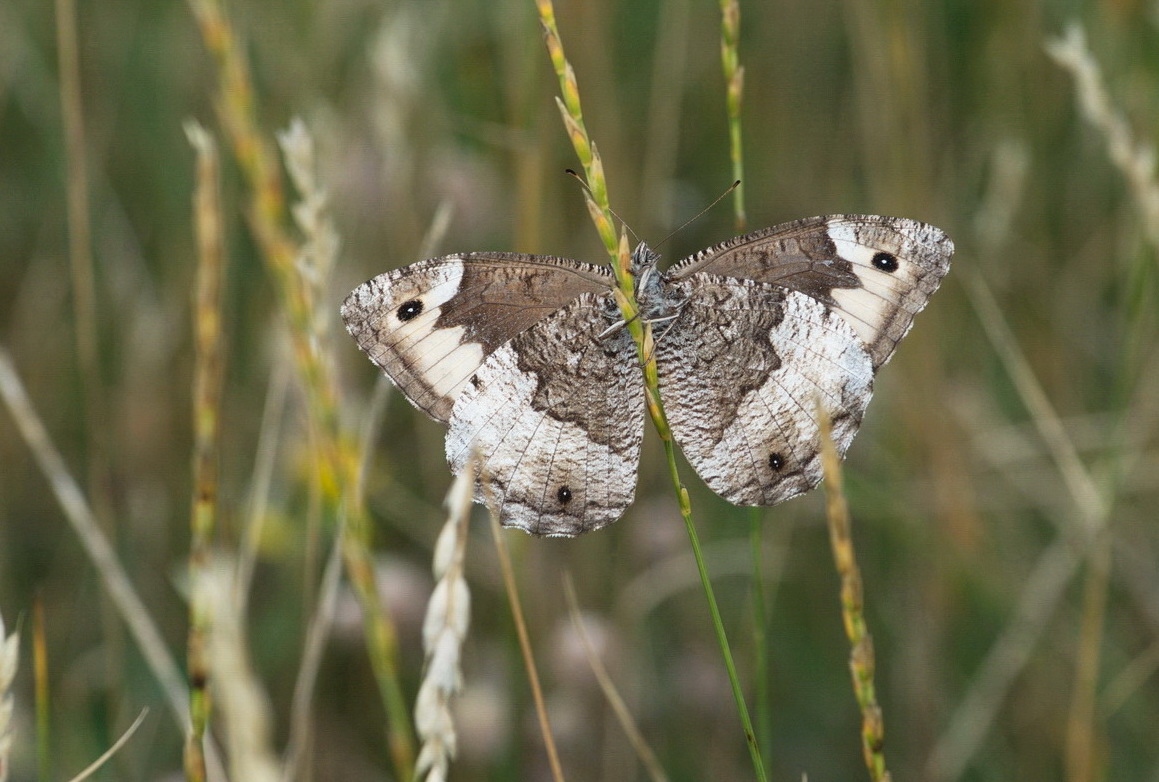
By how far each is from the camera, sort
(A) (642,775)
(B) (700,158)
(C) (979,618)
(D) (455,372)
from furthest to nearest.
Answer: (B) (700,158) → (C) (979,618) → (A) (642,775) → (D) (455,372)

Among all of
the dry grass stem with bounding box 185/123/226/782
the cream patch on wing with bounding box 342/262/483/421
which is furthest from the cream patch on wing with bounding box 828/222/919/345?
the dry grass stem with bounding box 185/123/226/782

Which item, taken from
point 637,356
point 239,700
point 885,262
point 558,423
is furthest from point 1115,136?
point 239,700

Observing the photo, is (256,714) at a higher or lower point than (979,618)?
lower

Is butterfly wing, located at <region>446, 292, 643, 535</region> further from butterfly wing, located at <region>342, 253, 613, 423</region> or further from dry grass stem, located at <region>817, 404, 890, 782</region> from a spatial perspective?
dry grass stem, located at <region>817, 404, 890, 782</region>

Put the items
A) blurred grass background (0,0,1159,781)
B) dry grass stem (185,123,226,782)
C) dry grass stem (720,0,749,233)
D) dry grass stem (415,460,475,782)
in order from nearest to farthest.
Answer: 1. dry grass stem (415,460,475,782)
2. dry grass stem (185,123,226,782)
3. dry grass stem (720,0,749,233)
4. blurred grass background (0,0,1159,781)

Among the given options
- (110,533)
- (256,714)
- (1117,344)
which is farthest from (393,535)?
(256,714)

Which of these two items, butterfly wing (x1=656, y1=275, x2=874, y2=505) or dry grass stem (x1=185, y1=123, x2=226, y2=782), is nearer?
dry grass stem (x1=185, y1=123, x2=226, y2=782)

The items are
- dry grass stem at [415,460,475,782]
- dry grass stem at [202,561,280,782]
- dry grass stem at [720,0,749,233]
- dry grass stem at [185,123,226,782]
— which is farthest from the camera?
dry grass stem at [720,0,749,233]

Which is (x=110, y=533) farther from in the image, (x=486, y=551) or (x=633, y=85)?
(x=633, y=85)
